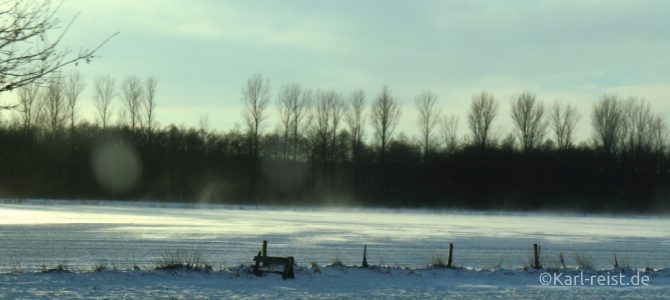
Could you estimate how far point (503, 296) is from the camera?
1681 centimetres

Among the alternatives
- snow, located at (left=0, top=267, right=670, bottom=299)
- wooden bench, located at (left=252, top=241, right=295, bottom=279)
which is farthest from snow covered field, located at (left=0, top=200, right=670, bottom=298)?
wooden bench, located at (left=252, top=241, right=295, bottom=279)

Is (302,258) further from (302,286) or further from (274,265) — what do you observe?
(302,286)

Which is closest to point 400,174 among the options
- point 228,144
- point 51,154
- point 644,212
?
point 228,144

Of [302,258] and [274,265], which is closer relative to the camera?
[274,265]

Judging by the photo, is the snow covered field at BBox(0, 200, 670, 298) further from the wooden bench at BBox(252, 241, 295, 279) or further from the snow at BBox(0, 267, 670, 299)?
the wooden bench at BBox(252, 241, 295, 279)

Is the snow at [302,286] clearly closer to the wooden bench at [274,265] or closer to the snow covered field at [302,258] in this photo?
the snow covered field at [302,258]

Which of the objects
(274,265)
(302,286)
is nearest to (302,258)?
(274,265)

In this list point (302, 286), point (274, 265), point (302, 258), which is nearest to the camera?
point (302, 286)

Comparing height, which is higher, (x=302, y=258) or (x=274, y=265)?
(x=274, y=265)

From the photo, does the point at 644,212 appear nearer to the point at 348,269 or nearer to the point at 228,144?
the point at 228,144

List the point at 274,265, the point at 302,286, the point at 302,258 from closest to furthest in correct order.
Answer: the point at 302,286 → the point at 274,265 → the point at 302,258

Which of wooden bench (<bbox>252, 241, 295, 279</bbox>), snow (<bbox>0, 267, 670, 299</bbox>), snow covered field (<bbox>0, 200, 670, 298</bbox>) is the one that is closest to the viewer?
snow (<bbox>0, 267, 670, 299</bbox>)

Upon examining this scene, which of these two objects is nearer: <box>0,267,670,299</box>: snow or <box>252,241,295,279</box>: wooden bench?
<box>0,267,670,299</box>: snow

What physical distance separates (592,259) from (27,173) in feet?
257
